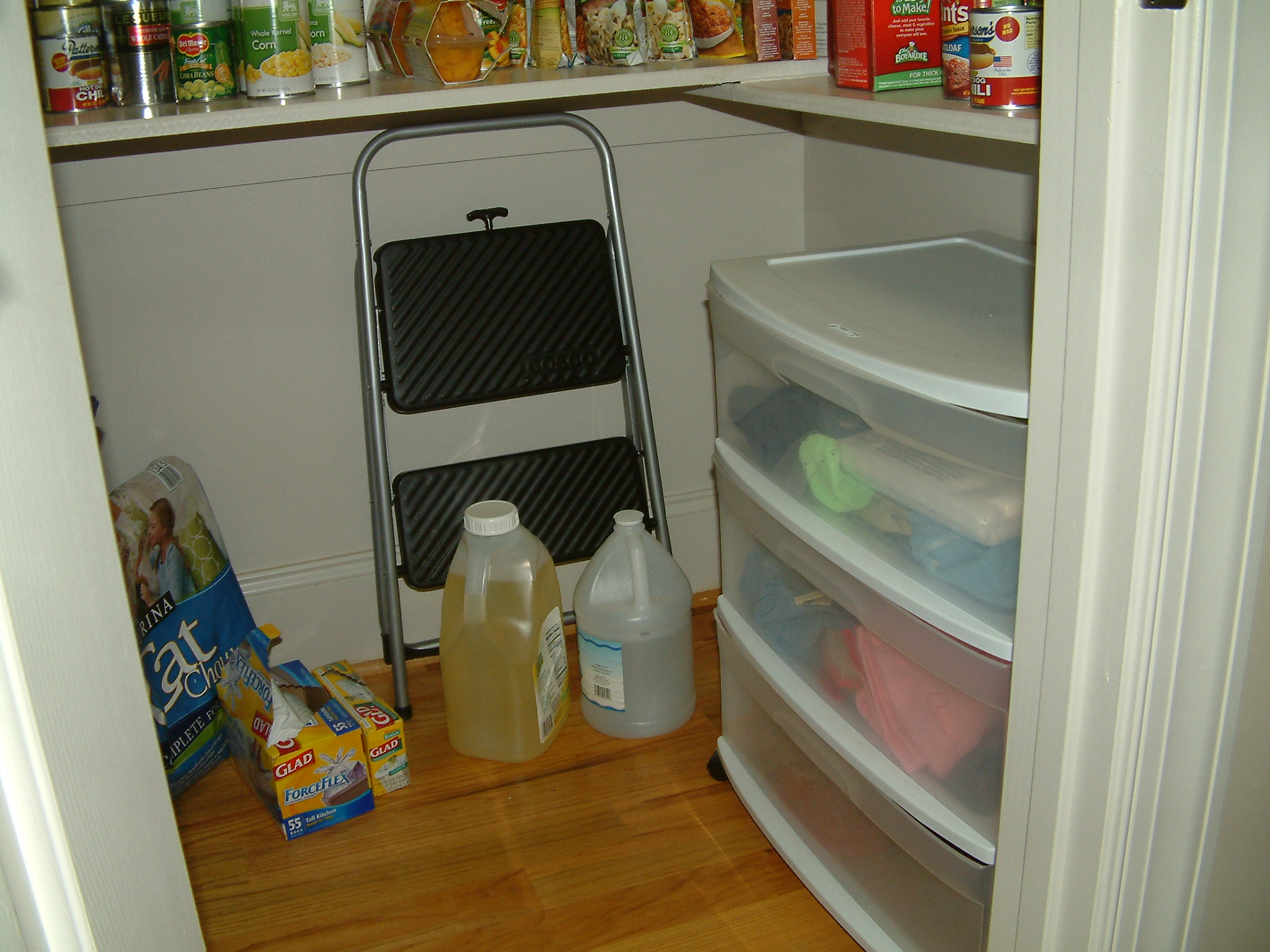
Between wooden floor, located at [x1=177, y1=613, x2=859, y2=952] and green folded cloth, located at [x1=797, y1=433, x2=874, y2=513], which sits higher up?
green folded cloth, located at [x1=797, y1=433, x2=874, y2=513]

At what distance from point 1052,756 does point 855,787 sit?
0.93ft

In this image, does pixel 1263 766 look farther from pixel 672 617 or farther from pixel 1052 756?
pixel 672 617

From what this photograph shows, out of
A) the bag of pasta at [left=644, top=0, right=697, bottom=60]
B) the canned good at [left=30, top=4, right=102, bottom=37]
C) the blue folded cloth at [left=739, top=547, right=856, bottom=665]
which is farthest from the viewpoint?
the bag of pasta at [left=644, top=0, right=697, bottom=60]

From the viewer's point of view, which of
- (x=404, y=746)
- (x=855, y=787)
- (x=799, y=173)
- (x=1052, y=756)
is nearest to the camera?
(x=1052, y=756)

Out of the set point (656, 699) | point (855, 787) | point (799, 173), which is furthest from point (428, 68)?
point (855, 787)

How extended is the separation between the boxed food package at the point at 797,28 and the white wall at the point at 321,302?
0.98 ft

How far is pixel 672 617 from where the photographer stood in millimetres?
1411

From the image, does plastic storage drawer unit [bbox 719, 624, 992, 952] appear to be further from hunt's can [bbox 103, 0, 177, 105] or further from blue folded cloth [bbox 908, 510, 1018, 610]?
hunt's can [bbox 103, 0, 177, 105]

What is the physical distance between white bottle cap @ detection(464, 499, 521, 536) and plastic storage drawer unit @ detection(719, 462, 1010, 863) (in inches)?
11.8

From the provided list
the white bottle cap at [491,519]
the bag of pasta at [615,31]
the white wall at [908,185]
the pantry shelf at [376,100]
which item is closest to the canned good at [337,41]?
the pantry shelf at [376,100]

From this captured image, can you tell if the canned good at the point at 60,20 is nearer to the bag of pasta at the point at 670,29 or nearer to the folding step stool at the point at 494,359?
the folding step stool at the point at 494,359

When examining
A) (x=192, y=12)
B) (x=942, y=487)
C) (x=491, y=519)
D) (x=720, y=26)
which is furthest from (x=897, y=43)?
(x=192, y=12)

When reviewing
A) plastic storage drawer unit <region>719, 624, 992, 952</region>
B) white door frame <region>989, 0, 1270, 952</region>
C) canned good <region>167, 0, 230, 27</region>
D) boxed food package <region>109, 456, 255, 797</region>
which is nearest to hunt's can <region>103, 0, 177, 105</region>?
canned good <region>167, 0, 230, 27</region>

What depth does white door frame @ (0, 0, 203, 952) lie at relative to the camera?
48cm
